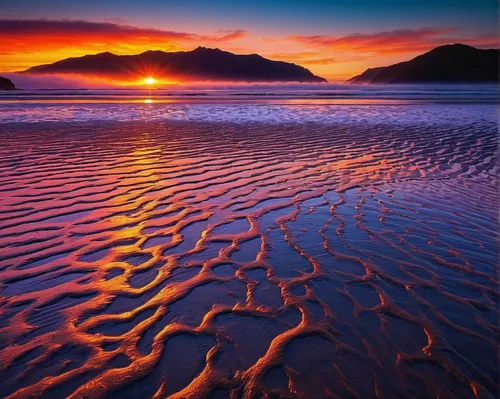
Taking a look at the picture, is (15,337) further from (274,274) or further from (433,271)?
(433,271)

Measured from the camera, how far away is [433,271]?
4.22m

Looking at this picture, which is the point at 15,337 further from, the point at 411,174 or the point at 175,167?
the point at 411,174

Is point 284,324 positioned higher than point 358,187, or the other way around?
point 284,324

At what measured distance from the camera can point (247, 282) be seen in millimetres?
3949

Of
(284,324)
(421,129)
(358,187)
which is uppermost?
(284,324)

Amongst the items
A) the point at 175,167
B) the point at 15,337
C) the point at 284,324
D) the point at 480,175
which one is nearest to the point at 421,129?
the point at 480,175

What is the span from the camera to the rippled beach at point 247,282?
8.91 ft

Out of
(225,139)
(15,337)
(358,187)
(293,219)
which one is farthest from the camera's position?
(225,139)

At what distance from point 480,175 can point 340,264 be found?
595cm

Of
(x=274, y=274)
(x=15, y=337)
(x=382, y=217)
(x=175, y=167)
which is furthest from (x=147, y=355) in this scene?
(x=175, y=167)

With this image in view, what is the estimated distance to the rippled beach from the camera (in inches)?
107

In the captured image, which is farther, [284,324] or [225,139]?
[225,139]

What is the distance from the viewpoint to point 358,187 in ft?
24.3

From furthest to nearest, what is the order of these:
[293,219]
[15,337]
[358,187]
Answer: [358,187] → [293,219] → [15,337]
